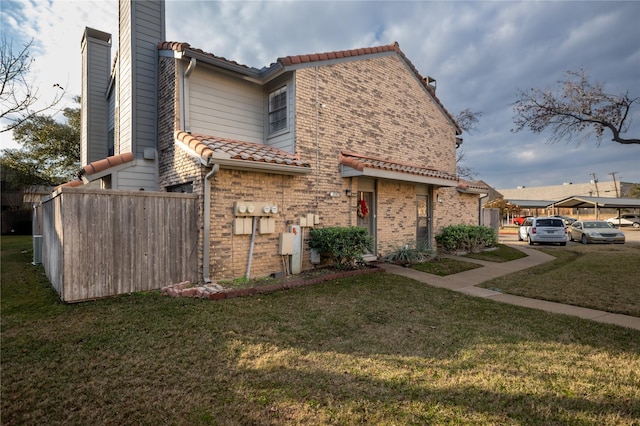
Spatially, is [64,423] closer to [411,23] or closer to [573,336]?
[573,336]

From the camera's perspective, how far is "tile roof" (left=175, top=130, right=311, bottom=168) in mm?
6664

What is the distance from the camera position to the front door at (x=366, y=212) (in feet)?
33.2

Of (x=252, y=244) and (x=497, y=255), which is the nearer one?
(x=252, y=244)

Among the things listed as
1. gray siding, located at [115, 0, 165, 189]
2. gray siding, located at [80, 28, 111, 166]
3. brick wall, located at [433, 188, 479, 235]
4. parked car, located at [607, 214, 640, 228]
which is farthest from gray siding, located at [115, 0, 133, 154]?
parked car, located at [607, 214, 640, 228]

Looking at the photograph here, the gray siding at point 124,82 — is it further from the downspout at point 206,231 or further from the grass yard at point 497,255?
the grass yard at point 497,255

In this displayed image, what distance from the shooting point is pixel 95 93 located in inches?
488

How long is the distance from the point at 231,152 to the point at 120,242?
9.32 feet

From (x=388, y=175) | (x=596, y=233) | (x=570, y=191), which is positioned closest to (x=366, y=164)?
(x=388, y=175)

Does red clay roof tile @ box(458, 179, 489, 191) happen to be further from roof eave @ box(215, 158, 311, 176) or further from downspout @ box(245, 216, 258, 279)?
downspout @ box(245, 216, 258, 279)

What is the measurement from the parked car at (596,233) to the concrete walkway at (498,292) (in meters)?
8.63

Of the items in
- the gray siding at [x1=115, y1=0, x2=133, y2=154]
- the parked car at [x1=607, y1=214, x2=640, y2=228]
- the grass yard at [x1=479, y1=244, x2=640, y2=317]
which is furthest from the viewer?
the parked car at [x1=607, y1=214, x2=640, y2=228]

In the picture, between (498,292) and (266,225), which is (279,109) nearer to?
(266,225)

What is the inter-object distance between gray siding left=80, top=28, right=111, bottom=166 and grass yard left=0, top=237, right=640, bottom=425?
26.0 feet

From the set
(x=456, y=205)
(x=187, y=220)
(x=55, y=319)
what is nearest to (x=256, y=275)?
(x=187, y=220)
